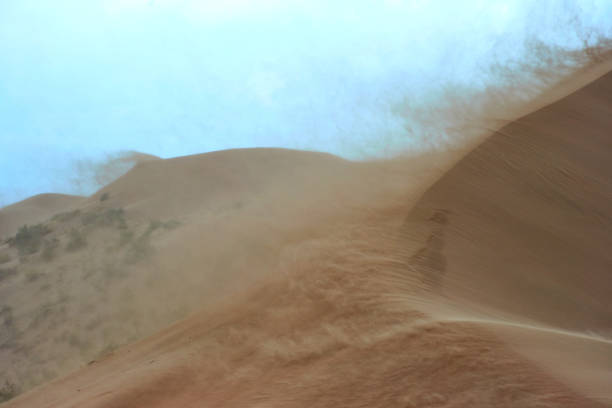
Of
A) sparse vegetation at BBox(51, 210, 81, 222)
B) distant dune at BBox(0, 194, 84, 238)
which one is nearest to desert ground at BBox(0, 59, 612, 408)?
sparse vegetation at BBox(51, 210, 81, 222)

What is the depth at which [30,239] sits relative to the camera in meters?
9.96

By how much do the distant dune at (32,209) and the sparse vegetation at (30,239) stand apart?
12.3 feet

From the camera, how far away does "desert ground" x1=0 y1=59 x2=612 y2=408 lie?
3926 millimetres

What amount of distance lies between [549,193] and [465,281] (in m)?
3.29

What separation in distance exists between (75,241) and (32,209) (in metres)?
8.23

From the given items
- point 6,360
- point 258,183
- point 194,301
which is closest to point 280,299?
point 194,301

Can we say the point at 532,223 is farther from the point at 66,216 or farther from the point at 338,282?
the point at 66,216

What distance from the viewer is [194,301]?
6793mm

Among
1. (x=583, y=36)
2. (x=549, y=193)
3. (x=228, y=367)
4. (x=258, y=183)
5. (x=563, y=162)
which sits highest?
(x=583, y=36)

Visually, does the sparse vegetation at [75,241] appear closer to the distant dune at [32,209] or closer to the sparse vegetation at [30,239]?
the sparse vegetation at [30,239]

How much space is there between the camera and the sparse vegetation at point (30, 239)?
9547 mm

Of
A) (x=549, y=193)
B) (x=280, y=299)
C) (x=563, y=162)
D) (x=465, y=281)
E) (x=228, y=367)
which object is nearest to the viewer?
(x=228, y=367)

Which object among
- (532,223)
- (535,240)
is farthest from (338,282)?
(532,223)

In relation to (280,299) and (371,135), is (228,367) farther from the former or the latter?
(371,135)
